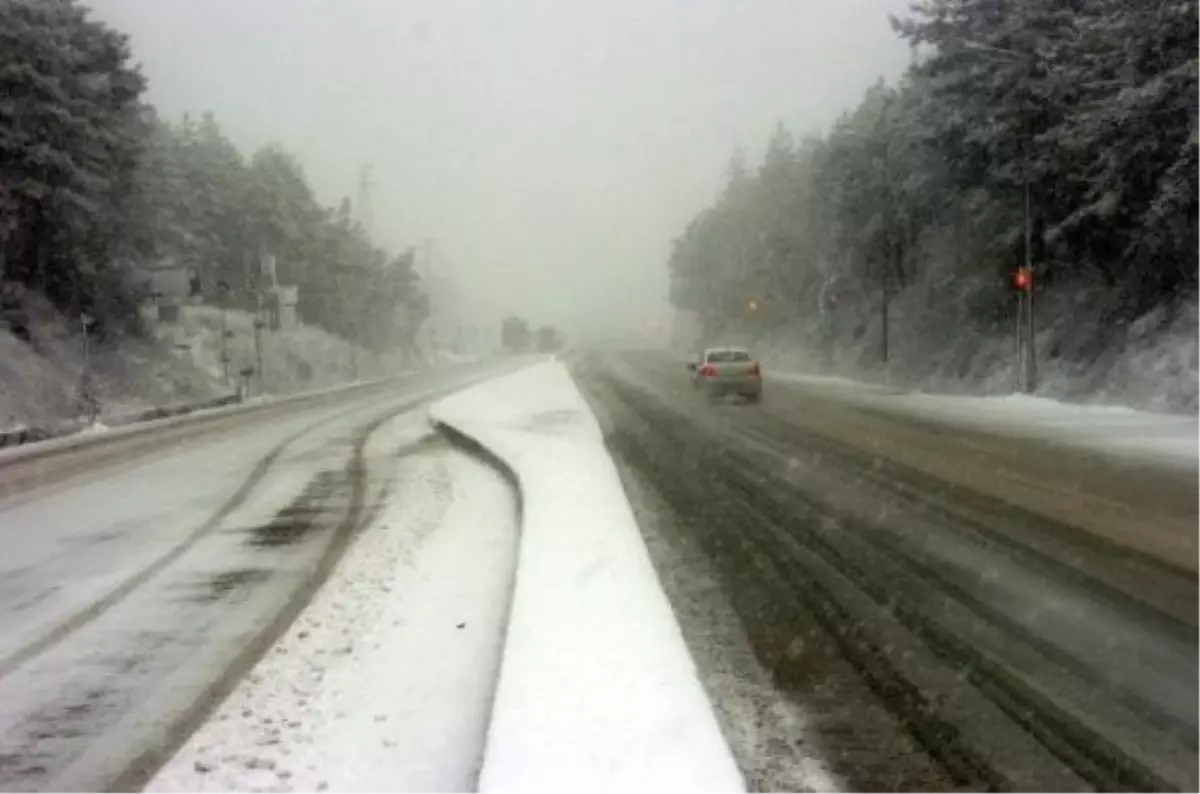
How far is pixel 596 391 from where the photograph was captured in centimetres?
4497

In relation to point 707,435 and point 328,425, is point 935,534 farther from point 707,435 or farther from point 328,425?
point 328,425

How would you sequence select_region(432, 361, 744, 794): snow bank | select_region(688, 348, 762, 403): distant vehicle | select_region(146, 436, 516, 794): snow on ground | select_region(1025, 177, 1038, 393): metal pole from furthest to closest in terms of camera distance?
select_region(688, 348, 762, 403): distant vehicle, select_region(1025, 177, 1038, 393): metal pole, select_region(146, 436, 516, 794): snow on ground, select_region(432, 361, 744, 794): snow bank

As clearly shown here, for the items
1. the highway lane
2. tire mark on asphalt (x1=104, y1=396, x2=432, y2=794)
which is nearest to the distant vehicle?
the highway lane

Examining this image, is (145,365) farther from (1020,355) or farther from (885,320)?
(1020,355)

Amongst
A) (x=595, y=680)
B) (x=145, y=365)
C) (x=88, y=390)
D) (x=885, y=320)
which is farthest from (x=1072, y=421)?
(x=145, y=365)

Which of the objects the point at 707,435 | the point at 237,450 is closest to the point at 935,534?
the point at 707,435

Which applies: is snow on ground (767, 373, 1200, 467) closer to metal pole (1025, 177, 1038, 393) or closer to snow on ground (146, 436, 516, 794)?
metal pole (1025, 177, 1038, 393)

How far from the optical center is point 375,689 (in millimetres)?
6883

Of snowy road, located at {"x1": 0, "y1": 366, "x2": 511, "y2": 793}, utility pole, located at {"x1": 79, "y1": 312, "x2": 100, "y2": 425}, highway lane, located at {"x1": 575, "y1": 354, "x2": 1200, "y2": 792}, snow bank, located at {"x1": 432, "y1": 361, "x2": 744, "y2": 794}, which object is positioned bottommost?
snowy road, located at {"x1": 0, "y1": 366, "x2": 511, "y2": 793}

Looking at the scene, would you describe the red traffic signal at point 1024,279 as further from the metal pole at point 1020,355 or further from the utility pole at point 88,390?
the utility pole at point 88,390

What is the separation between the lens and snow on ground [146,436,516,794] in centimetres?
557

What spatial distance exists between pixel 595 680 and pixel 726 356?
108 ft

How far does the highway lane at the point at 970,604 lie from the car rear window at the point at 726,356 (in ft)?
65.0

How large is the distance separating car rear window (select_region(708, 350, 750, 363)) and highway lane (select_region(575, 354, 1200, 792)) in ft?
65.0
